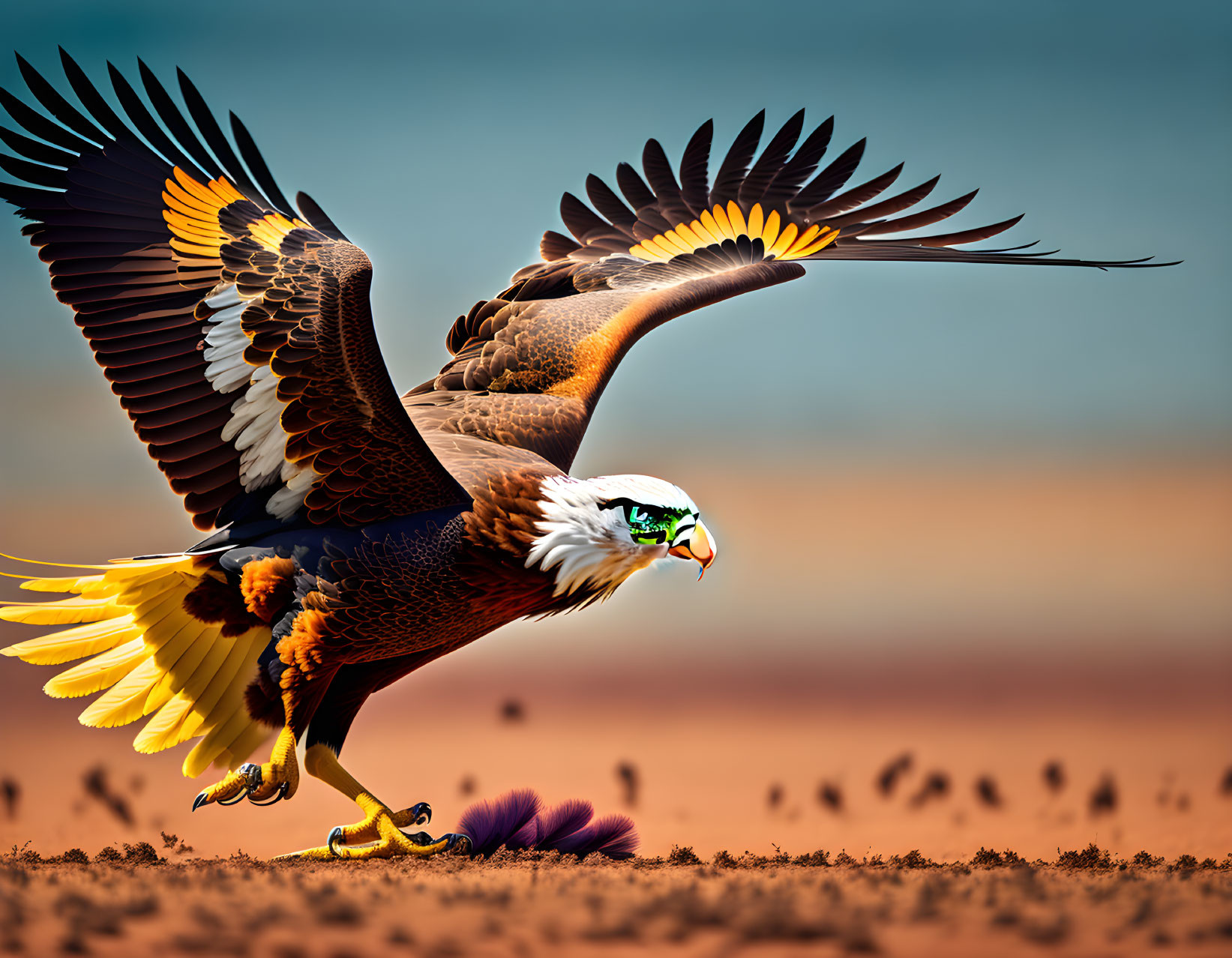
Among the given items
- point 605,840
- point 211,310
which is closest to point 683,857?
point 605,840

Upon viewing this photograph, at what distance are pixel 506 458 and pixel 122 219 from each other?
1989 millimetres

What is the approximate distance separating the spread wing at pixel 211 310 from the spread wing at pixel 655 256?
46.1 inches

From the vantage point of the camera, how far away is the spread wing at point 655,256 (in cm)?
594

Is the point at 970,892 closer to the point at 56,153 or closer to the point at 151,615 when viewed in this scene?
the point at 151,615

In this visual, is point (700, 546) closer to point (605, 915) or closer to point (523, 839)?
point (605, 915)

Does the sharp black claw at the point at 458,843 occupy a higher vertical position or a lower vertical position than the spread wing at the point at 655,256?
lower

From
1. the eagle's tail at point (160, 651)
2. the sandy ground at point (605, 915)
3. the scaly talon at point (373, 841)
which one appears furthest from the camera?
the scaly talon at point (373, 841)

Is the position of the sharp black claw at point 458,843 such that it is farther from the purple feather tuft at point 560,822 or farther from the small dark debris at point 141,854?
the small dark debris at point 141,854

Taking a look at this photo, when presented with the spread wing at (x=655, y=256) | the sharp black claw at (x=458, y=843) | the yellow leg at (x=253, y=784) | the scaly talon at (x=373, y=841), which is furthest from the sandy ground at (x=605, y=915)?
the spread wing at (x=655, y=256)

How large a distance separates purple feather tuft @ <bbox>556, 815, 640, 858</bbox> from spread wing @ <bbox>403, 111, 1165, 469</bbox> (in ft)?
6.11

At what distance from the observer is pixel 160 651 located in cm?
479

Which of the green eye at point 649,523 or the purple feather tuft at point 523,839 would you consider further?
the purple feather tuft at point 523,839

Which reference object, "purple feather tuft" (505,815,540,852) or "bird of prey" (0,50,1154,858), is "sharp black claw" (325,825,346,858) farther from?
"purple feather tuft" (505,815,540,852)

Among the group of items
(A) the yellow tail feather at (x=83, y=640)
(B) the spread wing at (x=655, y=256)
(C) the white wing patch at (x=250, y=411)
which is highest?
(B) the spread wing at (x=655, y=256)
